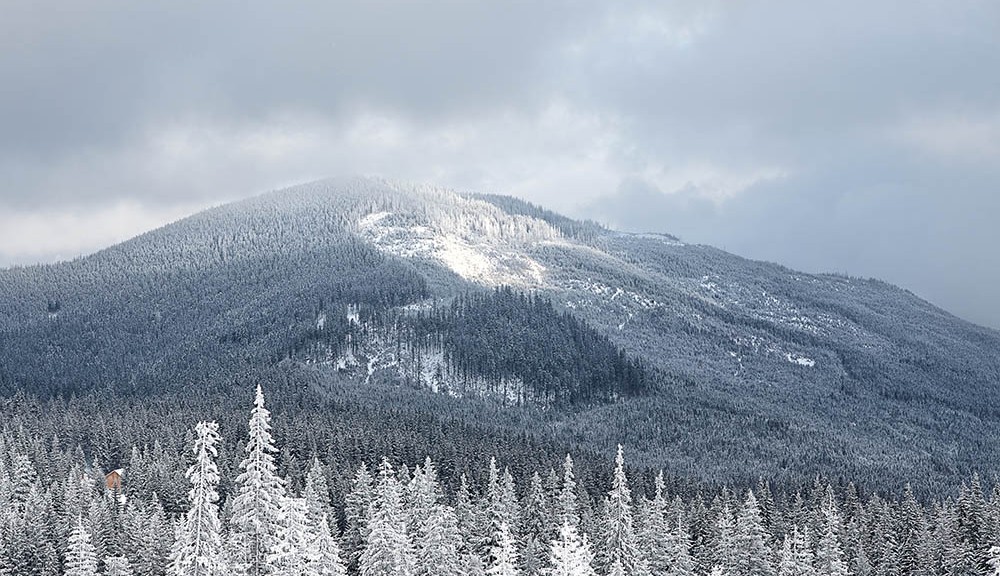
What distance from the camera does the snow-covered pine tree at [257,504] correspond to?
34.8m

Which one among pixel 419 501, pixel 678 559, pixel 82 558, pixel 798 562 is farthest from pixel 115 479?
pixel 798 562

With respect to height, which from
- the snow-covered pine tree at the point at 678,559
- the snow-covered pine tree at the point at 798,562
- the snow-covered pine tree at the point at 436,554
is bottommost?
the snow-covered pine tree at the point at 678,559

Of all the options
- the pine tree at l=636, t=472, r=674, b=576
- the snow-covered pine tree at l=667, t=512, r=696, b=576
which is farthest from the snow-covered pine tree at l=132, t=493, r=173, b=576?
the snow-covered pine tree at l=667, t=512, r=696, b=576

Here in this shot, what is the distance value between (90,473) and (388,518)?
2866 inches

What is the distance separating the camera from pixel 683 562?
71125 millimetres

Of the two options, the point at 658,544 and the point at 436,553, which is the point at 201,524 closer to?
the point at 436,553

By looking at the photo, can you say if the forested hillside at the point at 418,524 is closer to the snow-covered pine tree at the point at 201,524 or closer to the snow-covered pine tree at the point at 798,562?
the snow-covered pine tree at the point at 201,524

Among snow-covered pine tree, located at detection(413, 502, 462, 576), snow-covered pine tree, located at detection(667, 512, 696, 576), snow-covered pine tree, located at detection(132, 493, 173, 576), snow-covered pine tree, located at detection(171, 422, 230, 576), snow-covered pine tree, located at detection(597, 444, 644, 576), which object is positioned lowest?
snow-covered pine tree, located at detection(132, 493, 173, 576)

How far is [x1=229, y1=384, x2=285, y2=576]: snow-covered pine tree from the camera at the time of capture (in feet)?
114

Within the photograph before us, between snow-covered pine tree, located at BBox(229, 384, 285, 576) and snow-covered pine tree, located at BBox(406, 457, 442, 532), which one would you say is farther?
snow-covered pine tree, located at BBox(406, 457, 442, 532)

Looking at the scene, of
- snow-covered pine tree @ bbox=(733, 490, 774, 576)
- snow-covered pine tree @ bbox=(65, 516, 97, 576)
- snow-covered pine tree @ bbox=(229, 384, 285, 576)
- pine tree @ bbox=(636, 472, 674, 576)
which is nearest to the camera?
snow-covered pine tree @ bbox=(229, 384, 285, 576)

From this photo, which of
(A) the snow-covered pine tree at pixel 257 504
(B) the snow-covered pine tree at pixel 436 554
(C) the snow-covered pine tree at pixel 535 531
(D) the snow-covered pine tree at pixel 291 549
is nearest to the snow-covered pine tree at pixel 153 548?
(B) the snow-covered pine tree at pixel 436 554

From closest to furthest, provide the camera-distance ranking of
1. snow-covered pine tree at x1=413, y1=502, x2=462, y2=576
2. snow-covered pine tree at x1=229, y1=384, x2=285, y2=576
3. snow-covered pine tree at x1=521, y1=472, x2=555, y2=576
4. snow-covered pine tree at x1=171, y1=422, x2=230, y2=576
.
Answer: snow-covered pine tree at x1=171, y1=422, x2=230, y2=576, snow-covered pine tree at x1=229, y1=384, x2=285, y2=576, snow-covered pine tree at x1=413, y1=502, x2=462, y2=576, snow-covered pine tree at x1=521, y1=472, x2=555, y2=576

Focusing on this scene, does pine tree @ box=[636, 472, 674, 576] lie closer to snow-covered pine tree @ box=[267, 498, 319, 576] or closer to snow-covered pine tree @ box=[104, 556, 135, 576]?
snow-covered pine tree @ box=[267, 498, 319, 576]
